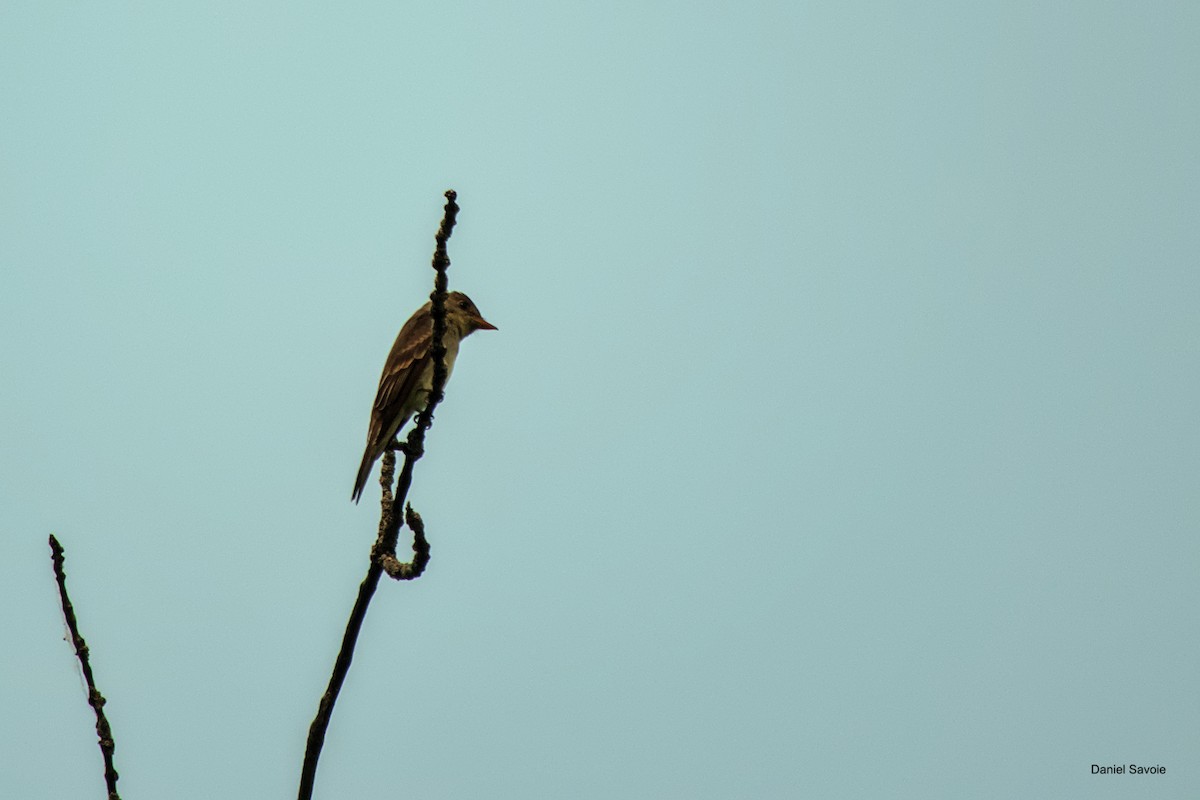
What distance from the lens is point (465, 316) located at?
1105cm

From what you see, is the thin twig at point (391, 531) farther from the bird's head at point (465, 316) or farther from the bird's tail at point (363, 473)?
the bird's head at point (465, 316)

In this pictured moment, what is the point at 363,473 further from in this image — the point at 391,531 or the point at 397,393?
the point at 391,531

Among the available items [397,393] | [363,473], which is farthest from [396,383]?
[363,473]

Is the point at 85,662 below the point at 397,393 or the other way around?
below

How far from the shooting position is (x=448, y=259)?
12.4ft

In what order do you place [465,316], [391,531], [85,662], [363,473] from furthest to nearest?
1. [465,316]
2. [363,473]
3. [391,531]
4. [85,662]

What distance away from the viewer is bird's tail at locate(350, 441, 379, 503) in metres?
8.78

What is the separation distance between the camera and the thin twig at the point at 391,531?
11.5ft

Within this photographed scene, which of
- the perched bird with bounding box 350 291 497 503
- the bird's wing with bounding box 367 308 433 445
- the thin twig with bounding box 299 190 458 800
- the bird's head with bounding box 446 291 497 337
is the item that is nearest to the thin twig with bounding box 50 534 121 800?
the thin twig with bounding box 299 190 458 800

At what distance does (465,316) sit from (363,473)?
8.73ft

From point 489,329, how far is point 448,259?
7401 millimetres

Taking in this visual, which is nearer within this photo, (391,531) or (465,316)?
(391,531)

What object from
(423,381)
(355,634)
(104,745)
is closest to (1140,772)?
(423,381)

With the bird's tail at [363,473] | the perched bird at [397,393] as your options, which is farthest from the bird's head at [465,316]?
the bird's tail at [363,473]
